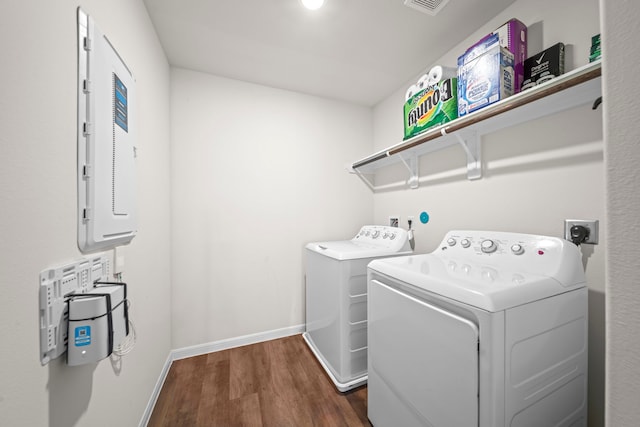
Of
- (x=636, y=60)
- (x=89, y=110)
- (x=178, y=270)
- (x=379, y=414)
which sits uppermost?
(x=89, y=110)

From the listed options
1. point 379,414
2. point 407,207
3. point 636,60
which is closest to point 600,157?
point 636,60

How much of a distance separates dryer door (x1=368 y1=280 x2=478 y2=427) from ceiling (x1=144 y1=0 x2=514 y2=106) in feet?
5.30

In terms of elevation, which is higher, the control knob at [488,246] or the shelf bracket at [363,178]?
the shelf bracket at [363,178]

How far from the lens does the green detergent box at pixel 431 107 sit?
141 cm

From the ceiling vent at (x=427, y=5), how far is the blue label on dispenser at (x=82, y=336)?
2.03 meters

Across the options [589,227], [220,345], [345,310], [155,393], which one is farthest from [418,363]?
[220,345]

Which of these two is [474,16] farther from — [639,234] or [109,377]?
[109,377]

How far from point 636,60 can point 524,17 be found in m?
1.45

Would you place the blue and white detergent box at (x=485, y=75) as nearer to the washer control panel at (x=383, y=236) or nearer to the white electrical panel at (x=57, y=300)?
the washer control panel at (x=383, y=236)

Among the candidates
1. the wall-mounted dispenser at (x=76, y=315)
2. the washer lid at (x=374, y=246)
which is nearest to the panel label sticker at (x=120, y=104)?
the wall-mounted dispenser at (x=76, y=315)

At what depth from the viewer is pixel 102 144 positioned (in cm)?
84

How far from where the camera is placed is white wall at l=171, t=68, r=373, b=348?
1.92 metres

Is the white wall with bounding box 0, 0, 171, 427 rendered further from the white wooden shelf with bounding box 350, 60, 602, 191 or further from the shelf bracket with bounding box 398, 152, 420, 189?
the shelf bracket with bounding box 398, 152, 420, 189

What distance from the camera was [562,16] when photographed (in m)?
1.12
